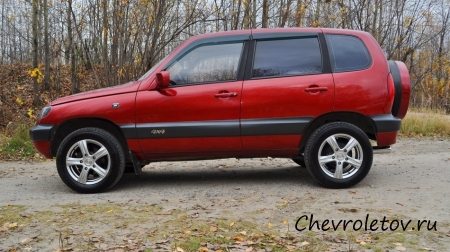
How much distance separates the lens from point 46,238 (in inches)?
146

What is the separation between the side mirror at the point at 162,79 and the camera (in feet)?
17.0

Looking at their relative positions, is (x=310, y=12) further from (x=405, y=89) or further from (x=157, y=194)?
(x=157, y=194)

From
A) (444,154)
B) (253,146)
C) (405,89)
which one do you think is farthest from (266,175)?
(444,154)

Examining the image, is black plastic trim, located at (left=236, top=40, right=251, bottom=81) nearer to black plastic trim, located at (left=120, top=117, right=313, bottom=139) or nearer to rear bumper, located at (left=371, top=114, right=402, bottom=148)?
black plastic trim, located at (left=120, top=117, right=313, bottom=139)

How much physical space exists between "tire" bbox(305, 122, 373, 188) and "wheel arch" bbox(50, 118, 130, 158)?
7.55ft

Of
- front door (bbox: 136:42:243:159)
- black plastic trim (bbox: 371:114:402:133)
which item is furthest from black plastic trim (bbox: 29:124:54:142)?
black plastic trim (bbox: 371:114:402:133)

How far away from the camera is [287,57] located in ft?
17.8

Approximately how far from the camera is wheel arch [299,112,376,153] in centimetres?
538

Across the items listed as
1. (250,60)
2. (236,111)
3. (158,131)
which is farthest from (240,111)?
(158,131)

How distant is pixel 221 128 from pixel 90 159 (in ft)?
5.36

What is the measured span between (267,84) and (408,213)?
2.11 meters

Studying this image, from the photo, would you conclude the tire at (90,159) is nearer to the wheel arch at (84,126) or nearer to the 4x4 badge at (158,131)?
the wheel arch at (84,126)

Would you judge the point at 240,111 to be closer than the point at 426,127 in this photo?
Yes

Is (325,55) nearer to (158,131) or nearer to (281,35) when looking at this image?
(281,35)
